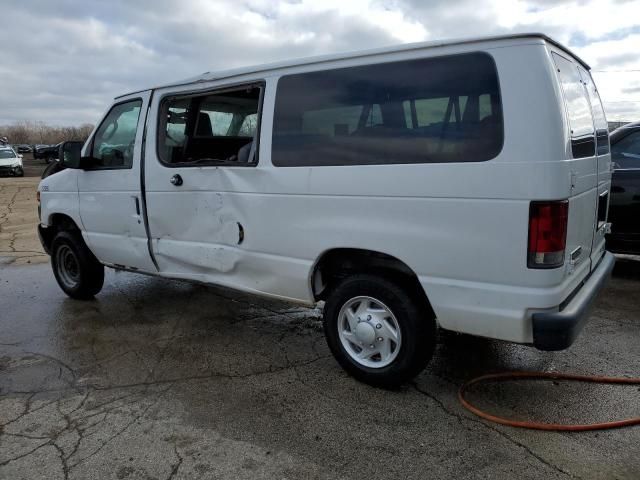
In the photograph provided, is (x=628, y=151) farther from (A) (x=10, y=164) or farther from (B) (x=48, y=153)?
(A) (x=10, y=164)

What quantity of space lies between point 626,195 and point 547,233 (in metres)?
3.72

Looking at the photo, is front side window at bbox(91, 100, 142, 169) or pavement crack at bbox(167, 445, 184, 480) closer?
pavement crack at bbox(167, 445, 184, 480)

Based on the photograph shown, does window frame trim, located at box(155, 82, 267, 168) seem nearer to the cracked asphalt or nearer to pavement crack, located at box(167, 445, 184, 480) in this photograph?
the cracked asphalt

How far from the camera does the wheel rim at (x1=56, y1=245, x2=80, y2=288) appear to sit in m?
5.66

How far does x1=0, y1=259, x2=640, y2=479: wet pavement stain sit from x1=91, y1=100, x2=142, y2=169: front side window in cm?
152

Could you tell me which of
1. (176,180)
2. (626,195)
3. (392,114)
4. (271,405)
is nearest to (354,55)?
(392,114)

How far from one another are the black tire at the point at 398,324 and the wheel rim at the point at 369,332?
3cm

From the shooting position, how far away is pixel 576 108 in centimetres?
306

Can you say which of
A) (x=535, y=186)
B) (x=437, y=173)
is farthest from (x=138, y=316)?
(x=535, y=186)

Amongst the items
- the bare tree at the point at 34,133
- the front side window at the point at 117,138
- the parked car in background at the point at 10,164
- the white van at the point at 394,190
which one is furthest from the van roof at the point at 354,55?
the bare tree at the point at 34,133

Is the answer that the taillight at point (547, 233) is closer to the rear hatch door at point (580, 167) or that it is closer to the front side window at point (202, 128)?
the rear hatch door at point (580, 167)

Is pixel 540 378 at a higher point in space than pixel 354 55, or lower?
lower

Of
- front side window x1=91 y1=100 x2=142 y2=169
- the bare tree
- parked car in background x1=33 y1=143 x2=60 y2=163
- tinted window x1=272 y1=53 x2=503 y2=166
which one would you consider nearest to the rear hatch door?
tinted window x1=272 y1=53 x2=503 y2=166

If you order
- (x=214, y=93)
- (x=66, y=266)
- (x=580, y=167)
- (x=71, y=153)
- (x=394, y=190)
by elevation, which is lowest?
(x=66, y=266)
